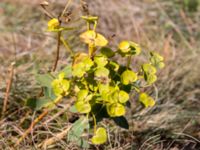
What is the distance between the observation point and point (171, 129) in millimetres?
2148

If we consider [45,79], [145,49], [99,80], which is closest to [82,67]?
[99,80]

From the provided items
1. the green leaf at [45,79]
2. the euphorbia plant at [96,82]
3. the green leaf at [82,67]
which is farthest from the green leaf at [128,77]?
the green leaf at [45,79]

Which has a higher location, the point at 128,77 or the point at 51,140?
the point at 128,77

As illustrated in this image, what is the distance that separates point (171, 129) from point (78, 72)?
77 centimetres

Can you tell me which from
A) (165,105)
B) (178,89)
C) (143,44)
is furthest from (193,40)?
(165,105)

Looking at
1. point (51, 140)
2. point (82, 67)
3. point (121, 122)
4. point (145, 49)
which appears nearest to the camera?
point (82, 67)

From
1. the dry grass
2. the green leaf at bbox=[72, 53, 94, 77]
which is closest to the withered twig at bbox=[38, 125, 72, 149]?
the dry grass

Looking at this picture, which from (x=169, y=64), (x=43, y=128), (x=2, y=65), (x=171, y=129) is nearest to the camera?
(x=43, y=128)

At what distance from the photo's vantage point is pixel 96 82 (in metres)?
1.57

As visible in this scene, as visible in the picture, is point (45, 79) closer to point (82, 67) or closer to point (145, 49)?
point (82, 67)

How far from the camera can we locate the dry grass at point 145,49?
1.98 meters

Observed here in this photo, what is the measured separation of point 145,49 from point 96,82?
48.9 inches

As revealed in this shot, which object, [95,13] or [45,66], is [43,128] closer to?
[45,66]

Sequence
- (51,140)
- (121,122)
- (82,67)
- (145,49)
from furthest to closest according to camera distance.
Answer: (145,49)
(51,140)
(121,122)
(82,67)
